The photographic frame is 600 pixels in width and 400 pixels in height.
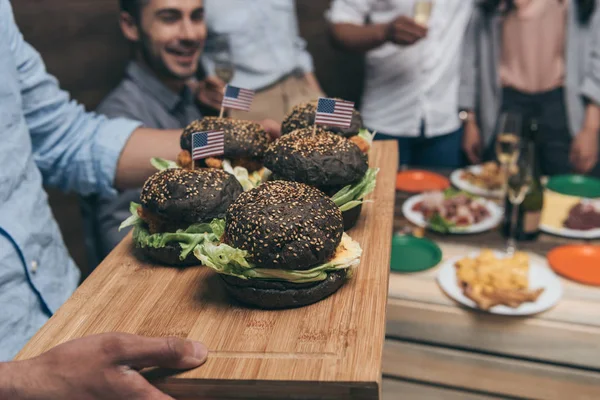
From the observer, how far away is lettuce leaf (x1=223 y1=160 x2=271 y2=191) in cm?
175

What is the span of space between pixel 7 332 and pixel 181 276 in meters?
0.49

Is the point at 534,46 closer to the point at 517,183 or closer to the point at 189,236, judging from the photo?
the point at 517,183

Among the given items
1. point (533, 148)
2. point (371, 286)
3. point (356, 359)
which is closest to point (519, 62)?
point (533, 148)

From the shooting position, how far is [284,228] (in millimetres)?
1271

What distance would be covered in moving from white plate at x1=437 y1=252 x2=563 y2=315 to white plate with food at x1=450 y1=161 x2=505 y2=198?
1.94 ft

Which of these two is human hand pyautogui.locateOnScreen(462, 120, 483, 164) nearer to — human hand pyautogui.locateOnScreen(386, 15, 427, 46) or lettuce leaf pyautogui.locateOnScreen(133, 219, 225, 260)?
human hand pyautogui.locateOnScreen(386, 15, 427, 46)

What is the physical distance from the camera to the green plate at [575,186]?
2.85m

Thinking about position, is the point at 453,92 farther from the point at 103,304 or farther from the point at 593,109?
the point at 103,304

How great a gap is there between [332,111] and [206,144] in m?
0.36

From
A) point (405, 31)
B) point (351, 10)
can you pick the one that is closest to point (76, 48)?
point (351, 10)

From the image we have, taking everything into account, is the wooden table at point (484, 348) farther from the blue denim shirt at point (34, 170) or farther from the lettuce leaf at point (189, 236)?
the blue denim shirt at point (34, 170)

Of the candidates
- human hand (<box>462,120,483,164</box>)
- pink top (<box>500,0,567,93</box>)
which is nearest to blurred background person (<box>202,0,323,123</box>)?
human hand (<box>462,120,483,164</box>)

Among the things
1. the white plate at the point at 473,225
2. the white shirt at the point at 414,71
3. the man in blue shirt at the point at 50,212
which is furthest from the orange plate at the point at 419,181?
the man in blue shirt at the point at 50,212

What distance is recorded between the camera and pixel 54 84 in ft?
5.99
